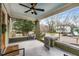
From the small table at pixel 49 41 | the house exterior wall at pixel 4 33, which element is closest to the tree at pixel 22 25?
the house exterior wall at pixel 4 33

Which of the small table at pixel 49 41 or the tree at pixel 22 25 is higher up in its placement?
the tree at pixel 22 25

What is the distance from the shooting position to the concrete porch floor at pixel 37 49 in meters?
2.06

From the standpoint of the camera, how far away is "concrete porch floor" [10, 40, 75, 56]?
2.06 meters

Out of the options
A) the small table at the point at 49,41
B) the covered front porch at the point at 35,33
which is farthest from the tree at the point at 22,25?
the small table at the point at 49,41

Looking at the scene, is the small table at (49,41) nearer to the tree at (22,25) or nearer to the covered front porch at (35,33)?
the covered front porch at (35,33)

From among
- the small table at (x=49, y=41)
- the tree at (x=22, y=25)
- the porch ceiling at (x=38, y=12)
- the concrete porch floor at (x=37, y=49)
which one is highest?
the porch ceiling at (x=38, y=12)

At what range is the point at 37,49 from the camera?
83.7 inches

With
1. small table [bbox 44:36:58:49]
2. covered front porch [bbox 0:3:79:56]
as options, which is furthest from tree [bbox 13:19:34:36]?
small table [bbox 44:36:58:49]

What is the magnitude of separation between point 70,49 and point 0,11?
60.2 inches

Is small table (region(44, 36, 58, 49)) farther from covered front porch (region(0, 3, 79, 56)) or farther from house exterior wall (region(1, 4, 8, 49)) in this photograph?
house exterior wall (region(1, 4, 8, 49))

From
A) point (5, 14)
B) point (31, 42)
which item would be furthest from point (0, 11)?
point (31, 42)

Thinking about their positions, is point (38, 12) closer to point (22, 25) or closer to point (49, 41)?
point (22, 25)

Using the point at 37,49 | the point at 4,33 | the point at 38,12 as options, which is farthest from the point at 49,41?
the point at 4,33

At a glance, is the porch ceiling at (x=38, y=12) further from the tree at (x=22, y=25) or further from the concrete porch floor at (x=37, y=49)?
the concrete porch floor at (x=37, y=49)
